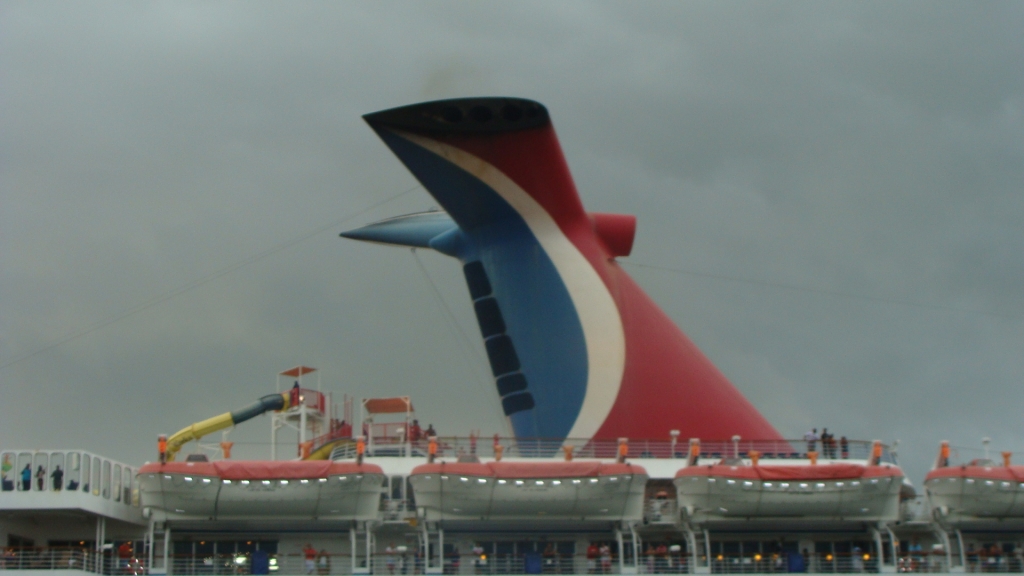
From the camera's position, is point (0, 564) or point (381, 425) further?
→ point (381, 425)

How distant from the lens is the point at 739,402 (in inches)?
1848

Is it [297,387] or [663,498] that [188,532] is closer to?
[297,387]

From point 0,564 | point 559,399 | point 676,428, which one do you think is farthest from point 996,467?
point 0,564

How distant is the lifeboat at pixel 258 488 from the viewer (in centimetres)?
4012

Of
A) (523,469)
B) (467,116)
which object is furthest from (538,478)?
(467,116)

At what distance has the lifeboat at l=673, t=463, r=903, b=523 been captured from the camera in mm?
41094

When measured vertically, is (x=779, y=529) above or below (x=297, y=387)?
below

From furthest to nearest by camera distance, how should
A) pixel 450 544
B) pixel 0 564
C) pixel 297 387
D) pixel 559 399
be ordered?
pixel 297 387
pixel 559 399
pixel 450 544
pixel 0 564

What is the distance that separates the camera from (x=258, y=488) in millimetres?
40406

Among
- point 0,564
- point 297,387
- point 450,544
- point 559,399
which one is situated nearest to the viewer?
point 0,564

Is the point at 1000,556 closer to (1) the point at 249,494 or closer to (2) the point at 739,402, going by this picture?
(2) the point at 739,402

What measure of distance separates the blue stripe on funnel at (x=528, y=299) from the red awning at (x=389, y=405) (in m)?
4.92

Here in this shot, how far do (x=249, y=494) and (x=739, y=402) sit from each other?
16.0 metres

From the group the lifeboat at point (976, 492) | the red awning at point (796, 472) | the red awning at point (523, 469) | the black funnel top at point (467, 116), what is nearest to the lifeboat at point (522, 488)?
the red awning at point (523, 469)
